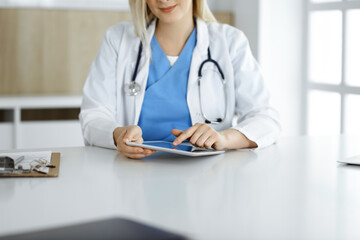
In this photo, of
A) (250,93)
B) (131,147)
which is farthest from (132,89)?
(131,147)

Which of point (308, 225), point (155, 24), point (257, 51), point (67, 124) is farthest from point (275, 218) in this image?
point (257, 51)

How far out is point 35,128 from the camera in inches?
124

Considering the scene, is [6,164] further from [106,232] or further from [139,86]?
[139,86]

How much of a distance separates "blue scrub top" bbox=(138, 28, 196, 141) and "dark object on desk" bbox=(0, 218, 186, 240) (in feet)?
3.92

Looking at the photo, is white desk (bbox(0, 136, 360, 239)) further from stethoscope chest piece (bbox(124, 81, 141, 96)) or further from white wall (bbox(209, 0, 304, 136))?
white wall (bbox(209, 0, 304, 136))

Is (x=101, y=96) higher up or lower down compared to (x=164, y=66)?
lower down

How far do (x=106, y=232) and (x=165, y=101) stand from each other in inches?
50.5

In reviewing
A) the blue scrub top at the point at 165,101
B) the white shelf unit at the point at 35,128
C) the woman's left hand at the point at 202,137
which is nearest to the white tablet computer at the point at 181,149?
the woman's left hand at the point at 202,137

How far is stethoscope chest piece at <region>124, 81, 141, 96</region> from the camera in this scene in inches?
77.0

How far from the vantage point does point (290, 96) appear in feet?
11.9

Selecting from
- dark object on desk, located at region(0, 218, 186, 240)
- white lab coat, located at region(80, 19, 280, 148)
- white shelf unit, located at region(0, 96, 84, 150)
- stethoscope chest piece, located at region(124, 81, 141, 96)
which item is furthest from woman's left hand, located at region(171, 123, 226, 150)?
white shelf unit, located at region(0, 96, 84, 150)

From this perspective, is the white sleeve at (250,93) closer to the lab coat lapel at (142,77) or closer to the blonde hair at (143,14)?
the blonde hair at (143,14)

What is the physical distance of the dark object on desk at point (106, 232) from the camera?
66 centimetres

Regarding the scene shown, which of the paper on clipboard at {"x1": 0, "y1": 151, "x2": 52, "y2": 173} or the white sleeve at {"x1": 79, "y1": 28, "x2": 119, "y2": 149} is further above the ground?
the white sleeve at {"x1": 79, "y1": 28, "x2": 119, "y2": 149}
